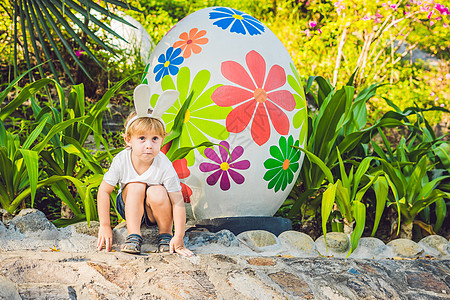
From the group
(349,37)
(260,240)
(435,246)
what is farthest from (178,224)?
(349,37)

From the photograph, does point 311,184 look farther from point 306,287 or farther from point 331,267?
point 306,287

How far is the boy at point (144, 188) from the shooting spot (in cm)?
185

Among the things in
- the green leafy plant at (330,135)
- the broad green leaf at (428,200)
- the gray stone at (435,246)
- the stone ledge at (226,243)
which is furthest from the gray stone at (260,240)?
the broad green leaf at (428,200)

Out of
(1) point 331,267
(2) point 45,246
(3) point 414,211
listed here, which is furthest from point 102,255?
(3) point 414,211

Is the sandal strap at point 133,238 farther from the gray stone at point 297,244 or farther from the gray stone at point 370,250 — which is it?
the gray stone at point 370,250

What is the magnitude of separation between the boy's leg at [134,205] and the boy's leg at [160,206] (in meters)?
0.03

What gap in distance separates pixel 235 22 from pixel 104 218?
1.15 meters

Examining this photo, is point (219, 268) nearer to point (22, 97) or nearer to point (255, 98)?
point (255, 98)

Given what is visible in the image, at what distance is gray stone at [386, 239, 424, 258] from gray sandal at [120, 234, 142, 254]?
124 cm

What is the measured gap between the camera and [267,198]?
228cm

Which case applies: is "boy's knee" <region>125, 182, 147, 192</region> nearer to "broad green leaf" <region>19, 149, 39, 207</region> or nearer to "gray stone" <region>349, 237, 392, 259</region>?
"broad green leaf" <region>19, 149, 39, 207</region>

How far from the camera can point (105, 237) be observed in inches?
71.9

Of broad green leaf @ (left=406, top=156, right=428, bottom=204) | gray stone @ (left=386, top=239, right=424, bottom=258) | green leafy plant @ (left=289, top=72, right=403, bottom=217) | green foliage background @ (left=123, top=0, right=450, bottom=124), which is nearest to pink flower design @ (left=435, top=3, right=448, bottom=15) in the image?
green foliage background @ (left=123, top=0, right=450, bottom=124)

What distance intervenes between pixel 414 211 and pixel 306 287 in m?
1.16
